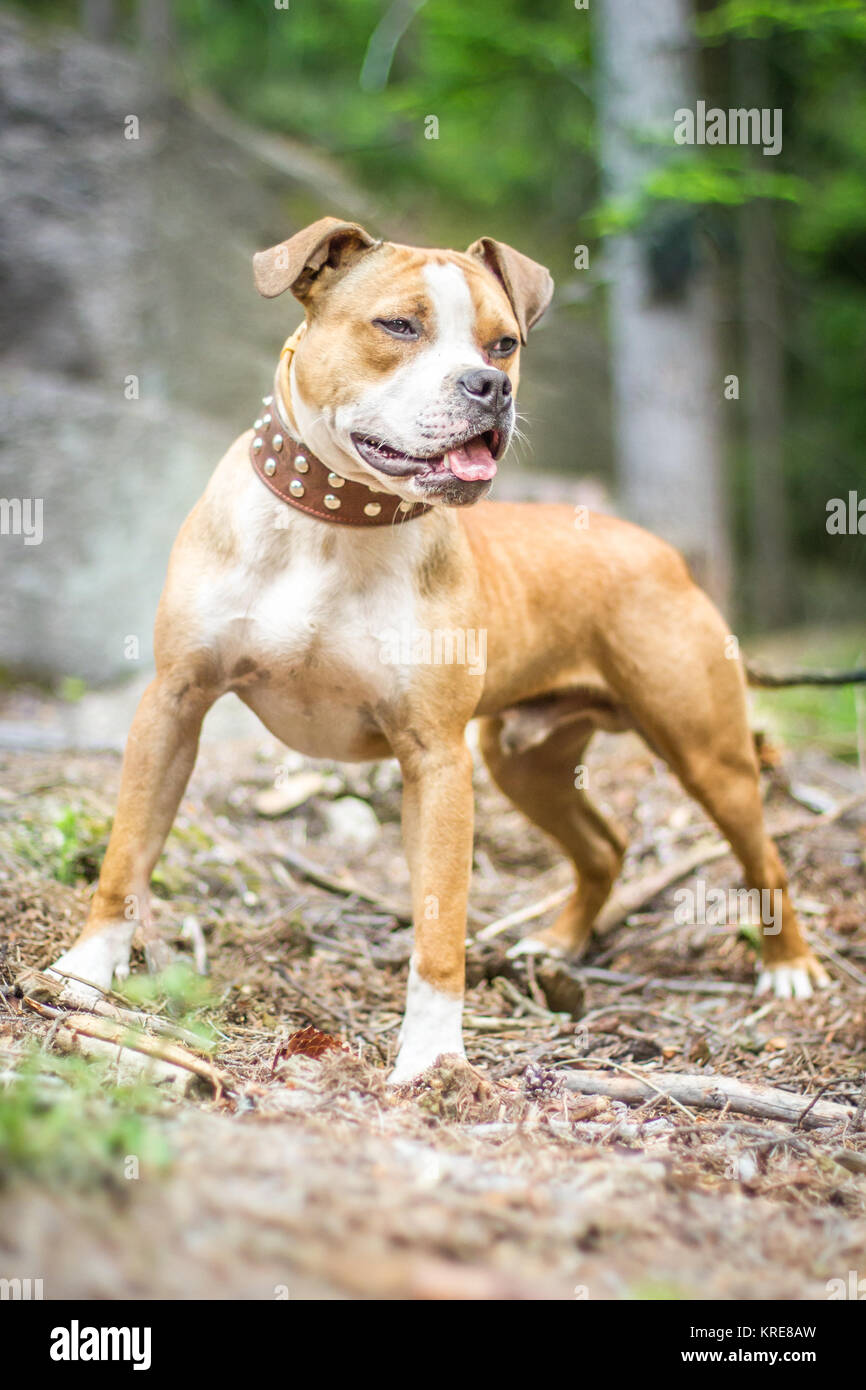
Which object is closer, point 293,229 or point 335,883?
point 335,883

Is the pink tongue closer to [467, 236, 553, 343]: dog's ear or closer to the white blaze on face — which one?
the white blaze on face

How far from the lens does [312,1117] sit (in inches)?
102

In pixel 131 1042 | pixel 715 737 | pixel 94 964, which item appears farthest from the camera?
pixel 715 737

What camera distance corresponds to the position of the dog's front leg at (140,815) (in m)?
3.30

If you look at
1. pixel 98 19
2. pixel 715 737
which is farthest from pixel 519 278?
pixel 98 19

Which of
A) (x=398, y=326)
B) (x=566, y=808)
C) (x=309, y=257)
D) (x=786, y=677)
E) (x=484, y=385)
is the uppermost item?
(x=309, y=257)

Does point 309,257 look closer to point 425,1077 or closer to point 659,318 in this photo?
point 425,1077

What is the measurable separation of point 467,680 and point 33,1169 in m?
2.01

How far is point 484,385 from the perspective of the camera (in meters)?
3.03

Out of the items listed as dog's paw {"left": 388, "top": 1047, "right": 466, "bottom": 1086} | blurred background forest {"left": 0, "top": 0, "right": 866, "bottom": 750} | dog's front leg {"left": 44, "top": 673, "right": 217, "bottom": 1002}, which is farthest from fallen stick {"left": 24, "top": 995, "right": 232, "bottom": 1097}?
blurred background forest {"left": 0, "top": 0, "right": 866, "bottom": 750}

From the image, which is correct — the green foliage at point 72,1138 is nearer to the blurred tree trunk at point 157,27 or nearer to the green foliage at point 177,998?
the green foliage at point 177,998

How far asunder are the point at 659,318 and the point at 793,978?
5960 millimetres

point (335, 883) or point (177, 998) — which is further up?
point (335, 883)
